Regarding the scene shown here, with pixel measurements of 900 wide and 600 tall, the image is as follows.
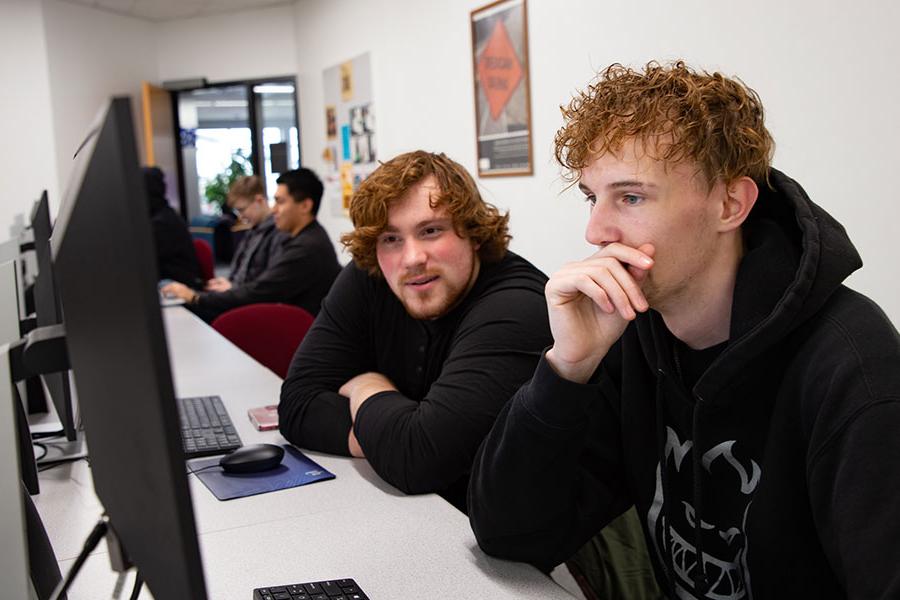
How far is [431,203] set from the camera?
1715 millimetres

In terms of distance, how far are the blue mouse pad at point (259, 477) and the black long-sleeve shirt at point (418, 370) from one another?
3.0 inches

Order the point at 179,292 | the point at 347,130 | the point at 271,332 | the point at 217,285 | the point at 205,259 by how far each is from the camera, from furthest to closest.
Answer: the point at 347,130 → the point at 205,259 → the point at 217,285 → the point at 179,292 → the point at 271,332

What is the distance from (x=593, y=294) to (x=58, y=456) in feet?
4.05

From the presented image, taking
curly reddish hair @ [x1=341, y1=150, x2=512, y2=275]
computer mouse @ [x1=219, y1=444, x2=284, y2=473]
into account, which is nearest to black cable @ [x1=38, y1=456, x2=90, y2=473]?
computer mouse @ [x1=219, y1=444, x2=284, y2=473]

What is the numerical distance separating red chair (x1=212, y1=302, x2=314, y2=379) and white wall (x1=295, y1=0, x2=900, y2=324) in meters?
1.12

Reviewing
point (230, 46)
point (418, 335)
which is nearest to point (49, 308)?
point (418, 335)

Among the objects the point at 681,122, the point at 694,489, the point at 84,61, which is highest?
the point at 84,61

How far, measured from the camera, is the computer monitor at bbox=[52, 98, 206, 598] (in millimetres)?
490

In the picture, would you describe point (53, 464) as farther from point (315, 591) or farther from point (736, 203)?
point (736, 203)

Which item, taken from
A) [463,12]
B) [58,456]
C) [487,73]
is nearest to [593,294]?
[58,456]

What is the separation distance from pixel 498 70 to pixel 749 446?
334 cm

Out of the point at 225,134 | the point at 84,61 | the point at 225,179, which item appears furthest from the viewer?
the point at 225,179

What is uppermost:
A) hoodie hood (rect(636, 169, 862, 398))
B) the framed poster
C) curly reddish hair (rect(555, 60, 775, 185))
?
the framed poster

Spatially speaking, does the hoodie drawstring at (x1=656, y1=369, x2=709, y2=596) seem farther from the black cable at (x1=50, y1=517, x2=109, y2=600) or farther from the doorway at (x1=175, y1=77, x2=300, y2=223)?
the doorway at (x1=175, y1=77, x2=300, y2=223)
